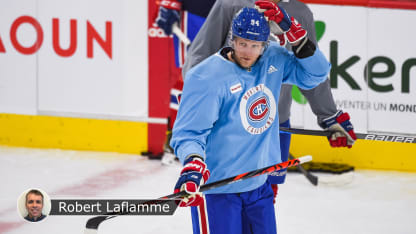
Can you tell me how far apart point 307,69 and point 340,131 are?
1.83 feet

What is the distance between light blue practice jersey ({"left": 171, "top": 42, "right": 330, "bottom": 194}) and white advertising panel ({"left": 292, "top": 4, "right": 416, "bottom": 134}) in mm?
2614

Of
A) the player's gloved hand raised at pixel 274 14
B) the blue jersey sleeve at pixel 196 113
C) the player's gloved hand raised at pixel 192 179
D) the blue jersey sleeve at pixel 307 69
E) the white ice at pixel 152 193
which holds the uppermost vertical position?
the player's gloved hand raised at pixel 274 14

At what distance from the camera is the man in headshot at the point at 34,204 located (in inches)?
119

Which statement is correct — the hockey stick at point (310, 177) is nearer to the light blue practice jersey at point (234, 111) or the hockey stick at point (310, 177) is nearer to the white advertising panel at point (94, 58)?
the white advertising panel at point (94, 58)

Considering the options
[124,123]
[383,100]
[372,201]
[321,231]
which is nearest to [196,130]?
[321,231]

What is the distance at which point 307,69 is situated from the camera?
2.94m

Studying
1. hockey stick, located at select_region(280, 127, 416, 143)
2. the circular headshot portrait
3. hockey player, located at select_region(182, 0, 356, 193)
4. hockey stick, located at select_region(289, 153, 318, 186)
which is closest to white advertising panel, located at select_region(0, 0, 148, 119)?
hockey stick, located at select_region(289, 153, 318, 186)

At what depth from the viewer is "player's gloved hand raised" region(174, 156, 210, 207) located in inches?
102

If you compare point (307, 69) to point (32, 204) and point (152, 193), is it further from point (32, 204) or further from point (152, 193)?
point (152, 193)

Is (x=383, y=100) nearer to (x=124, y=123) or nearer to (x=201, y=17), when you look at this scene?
(x=201, y=17)

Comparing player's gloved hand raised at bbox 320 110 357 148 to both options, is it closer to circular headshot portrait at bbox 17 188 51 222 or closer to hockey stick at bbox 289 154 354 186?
circular headshot portrait at bbox 17 188 51 222

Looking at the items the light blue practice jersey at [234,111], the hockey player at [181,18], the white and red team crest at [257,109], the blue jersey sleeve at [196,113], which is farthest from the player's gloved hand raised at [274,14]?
the hockey player at [181,18]

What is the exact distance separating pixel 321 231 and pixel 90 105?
2.51m

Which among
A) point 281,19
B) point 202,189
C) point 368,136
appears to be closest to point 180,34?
point 368,136
